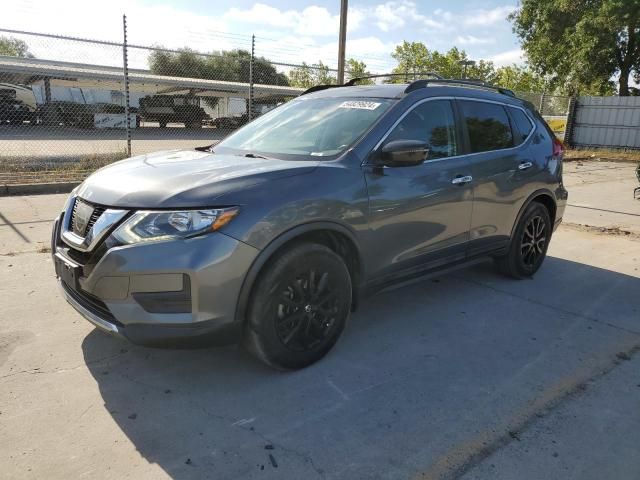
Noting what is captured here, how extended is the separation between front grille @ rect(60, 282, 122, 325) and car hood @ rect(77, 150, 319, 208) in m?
0.53

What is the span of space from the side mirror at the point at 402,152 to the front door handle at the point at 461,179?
62 cm

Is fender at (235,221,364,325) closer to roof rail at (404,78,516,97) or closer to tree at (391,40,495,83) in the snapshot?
roof rail at (404,78,516,97)

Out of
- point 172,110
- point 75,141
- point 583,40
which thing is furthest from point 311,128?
point 172,110

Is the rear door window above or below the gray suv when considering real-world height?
above

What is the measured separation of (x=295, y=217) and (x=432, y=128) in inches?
61.3

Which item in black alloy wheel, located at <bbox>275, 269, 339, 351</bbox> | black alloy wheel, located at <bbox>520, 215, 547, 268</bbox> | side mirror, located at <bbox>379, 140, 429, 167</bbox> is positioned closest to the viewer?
black alloy wheel, located at <bbox>275, 269, 339, 351</bbox>

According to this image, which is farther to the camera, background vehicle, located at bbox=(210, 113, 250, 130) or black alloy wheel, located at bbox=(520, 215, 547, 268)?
background vehicle, located at bbox=(210, 113, 250, 130)

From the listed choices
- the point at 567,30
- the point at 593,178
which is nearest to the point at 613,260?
the point at 593,178

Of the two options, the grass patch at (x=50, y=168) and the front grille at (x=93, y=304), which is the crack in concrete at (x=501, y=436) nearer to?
the front grille at (x=93, y=304)

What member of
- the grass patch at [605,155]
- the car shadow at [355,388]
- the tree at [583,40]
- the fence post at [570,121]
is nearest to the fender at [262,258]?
the car shadow at [355,388]

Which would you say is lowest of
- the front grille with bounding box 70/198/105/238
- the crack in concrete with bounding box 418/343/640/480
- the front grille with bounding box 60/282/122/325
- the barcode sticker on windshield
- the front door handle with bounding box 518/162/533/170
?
the crack in concrete with bounding box 418/343/640/480

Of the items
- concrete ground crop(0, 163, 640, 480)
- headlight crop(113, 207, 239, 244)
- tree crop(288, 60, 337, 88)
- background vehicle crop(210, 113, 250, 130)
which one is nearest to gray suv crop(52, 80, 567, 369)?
headlight crop(113, 207, 239, 244)

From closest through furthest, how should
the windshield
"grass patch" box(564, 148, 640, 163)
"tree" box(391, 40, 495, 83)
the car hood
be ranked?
the car hood < the windshield < "grass patch" box(564, 148, 640, 163) < "tree" box(391, 40, 495, 83)

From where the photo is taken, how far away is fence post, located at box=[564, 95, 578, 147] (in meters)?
22.0
